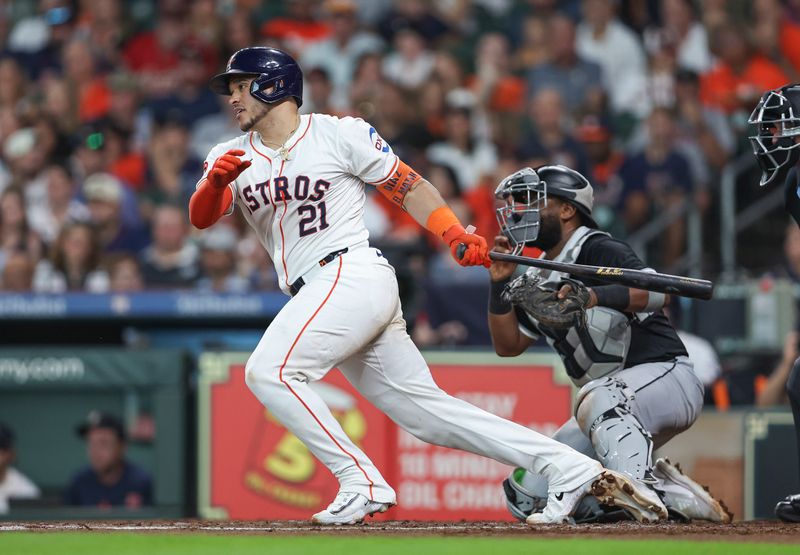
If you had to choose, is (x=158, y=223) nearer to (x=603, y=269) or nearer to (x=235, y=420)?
(x=235, y=420)

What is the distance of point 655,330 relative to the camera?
6.10 metres

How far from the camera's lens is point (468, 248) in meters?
5.58

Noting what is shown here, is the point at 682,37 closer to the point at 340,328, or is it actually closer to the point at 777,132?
the point at 777,132

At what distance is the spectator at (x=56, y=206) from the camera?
38.1 feet

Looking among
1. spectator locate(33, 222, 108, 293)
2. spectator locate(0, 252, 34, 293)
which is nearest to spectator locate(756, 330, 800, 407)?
spectator locate(33, 222, 108, 293)

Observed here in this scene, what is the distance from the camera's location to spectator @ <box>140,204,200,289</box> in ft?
34.5

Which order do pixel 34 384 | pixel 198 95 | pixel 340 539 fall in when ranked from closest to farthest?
pixel 340 539
pixel 34 384
pixel 198 95

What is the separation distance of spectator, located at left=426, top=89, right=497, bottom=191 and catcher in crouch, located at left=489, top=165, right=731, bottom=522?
5248mm

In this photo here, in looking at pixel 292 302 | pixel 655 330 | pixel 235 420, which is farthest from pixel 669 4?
pixel 292 302

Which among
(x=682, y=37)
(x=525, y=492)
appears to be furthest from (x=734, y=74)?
(x=525, y=492)

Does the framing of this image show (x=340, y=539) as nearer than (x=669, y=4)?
Yes

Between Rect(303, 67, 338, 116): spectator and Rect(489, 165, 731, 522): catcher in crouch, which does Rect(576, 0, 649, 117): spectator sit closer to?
Rect(303, 67, 338, 116): spectator

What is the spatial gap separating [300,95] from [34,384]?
4.22 metres

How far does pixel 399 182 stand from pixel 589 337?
1065mm
